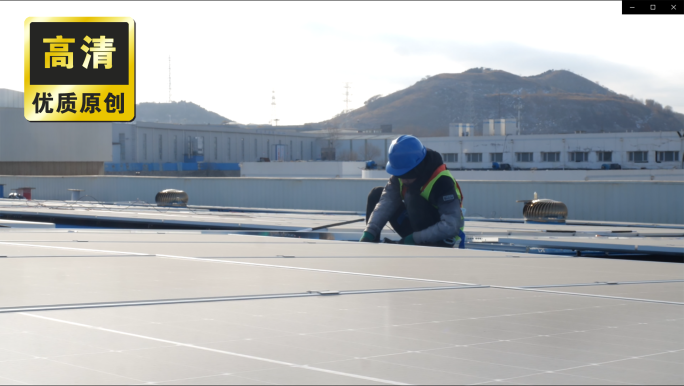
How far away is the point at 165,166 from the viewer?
7838 centimetres

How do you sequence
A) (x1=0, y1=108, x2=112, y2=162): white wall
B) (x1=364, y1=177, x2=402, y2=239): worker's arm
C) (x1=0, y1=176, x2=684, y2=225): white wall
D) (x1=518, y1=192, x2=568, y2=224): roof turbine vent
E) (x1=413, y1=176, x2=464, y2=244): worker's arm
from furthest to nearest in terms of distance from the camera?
(x1=0, y1=108, x2=112, y2=162): white wall
(x1=0, y1=176, x2=684, y2=225): white wall
(x1=518, y1=192, x2=568, y2=224): roof turbine vent
(x1=364, y1=177, x2=402, y2=239): worker's arm
(x1=413, y1=176, x2=464, y2=244): worker's arm

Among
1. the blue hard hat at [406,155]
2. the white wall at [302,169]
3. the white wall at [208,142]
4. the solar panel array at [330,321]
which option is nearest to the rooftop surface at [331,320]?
the solar panel array at [330,321]

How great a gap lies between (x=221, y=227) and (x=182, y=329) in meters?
14.0

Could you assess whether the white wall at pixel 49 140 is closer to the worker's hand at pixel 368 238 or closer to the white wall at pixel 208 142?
the white wall at pixel 208 142

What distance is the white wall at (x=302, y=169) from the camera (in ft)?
211

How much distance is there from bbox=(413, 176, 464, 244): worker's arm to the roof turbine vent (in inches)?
428

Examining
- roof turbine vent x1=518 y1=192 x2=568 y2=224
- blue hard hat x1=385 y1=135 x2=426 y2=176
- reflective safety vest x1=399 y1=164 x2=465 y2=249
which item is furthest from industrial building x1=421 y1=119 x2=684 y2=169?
blue hard hat x1=385 y1=135 x2=426 y2=176

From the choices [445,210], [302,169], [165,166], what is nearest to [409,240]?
[445,210]

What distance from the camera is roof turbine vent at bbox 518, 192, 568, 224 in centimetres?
2159

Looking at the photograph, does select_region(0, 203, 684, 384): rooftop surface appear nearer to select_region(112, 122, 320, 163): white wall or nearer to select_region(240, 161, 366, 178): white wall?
select_region(240, 161, 366, 178): white wall

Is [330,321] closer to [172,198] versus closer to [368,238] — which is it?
[368,238]

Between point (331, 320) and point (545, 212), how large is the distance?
18.1m

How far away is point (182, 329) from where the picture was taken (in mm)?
4289

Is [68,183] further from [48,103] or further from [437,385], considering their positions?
[437,385]
